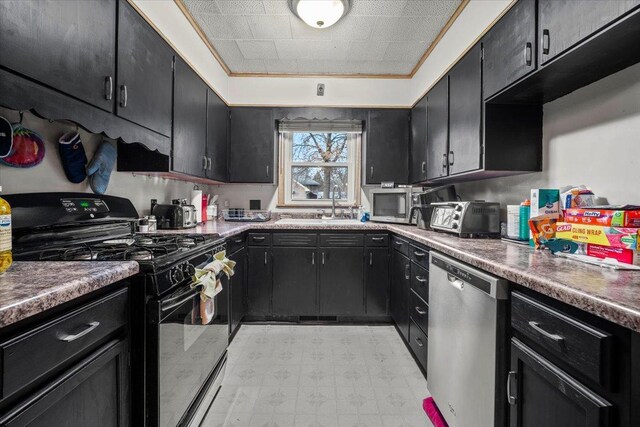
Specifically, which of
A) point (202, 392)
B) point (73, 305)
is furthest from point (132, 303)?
point (202, 392)

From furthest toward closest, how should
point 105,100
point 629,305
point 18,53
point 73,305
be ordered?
point 105,100, point 18,53, point 73,305, point 629,305

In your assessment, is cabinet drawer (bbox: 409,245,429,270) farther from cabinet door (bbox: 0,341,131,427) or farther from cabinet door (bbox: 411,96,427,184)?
cabinet door (bbox: 0,341,131,427)

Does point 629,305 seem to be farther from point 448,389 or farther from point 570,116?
point 570,116

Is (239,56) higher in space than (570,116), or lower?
higher

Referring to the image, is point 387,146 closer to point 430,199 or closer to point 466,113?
point 430,199

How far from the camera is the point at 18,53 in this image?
0.98 meters

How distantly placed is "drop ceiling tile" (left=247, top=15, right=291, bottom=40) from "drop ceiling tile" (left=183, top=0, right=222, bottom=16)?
0.83 ft

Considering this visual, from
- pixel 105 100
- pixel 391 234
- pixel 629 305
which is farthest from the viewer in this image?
pixel 391 234

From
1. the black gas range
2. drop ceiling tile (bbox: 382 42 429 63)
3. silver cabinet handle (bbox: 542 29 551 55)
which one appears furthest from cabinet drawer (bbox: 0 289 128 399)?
drop ceiling tile (bbox: 382 42 429 63)

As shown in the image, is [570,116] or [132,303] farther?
[570,116]

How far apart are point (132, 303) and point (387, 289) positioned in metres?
2.18

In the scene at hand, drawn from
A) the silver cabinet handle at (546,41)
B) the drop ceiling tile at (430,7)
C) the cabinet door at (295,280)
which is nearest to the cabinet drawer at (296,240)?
the cabinet door at (295,280)

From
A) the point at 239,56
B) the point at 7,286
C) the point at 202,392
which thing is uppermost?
the point at 239,56

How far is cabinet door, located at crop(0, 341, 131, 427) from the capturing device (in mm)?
706
